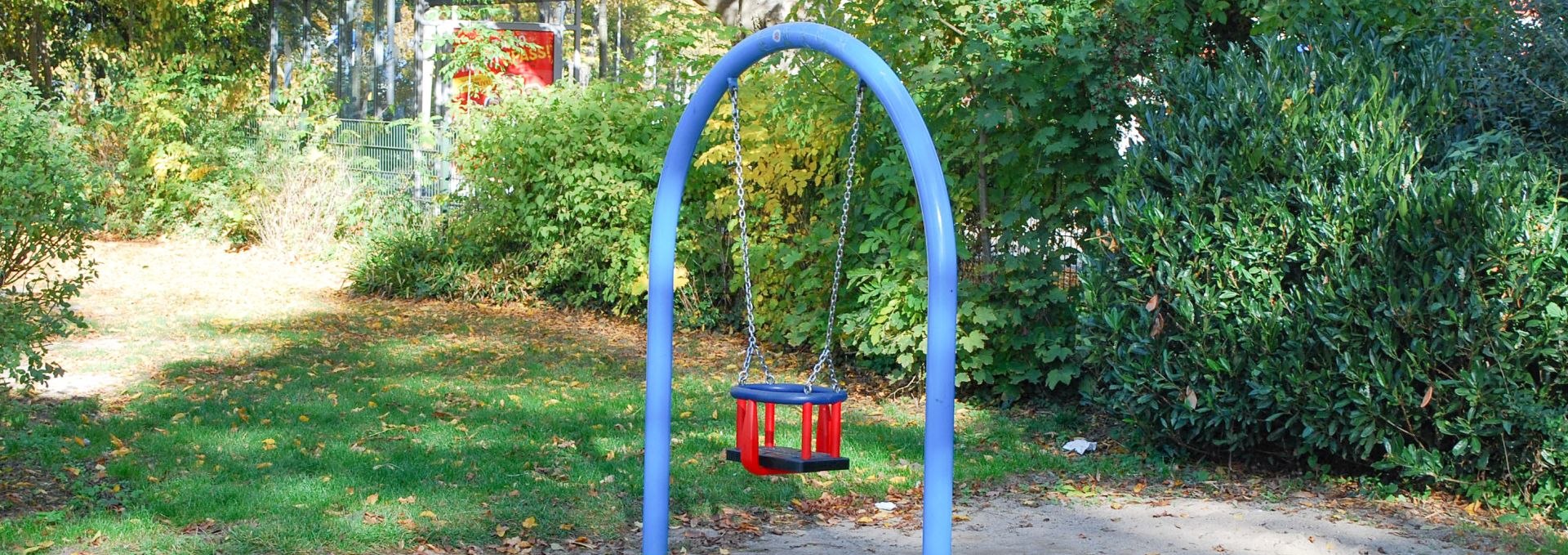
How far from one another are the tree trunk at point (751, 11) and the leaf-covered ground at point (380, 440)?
275cm

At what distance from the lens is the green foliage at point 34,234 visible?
558 cm

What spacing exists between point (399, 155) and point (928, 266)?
11.6 metres

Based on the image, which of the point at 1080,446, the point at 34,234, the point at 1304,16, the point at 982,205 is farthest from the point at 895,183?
the point at 34,234

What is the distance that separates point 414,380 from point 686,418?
6.35 feet

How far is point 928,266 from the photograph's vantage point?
14.2 ft

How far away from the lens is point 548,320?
441 inches

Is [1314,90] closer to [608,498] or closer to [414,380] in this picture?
[608,498]

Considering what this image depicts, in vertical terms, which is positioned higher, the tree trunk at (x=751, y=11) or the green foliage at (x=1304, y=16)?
the tree trunk at (x=751, y=11)

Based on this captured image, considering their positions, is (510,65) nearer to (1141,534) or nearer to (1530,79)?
(1141,534)

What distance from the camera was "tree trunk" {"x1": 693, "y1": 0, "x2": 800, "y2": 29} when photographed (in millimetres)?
11242

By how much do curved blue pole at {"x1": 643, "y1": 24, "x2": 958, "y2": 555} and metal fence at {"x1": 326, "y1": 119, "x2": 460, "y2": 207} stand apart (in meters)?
8.68

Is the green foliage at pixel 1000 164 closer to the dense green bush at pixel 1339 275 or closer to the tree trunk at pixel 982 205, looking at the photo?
the tree trunk at pixel 982 205

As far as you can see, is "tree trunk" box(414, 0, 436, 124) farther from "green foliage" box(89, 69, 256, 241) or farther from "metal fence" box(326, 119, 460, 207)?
"green foliage" box(89, 69, 256, 241)

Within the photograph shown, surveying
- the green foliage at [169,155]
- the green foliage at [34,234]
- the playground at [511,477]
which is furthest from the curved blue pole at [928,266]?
the green foliage at [169,155]
